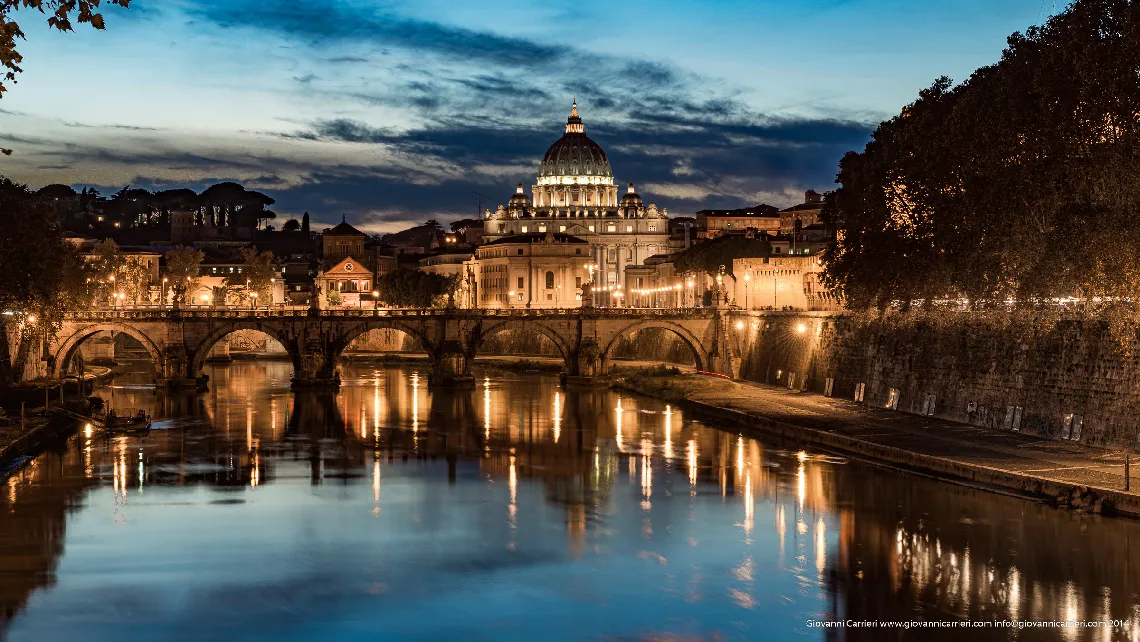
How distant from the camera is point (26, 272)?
1941 inches

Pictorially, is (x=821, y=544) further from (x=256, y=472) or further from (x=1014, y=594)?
(x=256, y=472)

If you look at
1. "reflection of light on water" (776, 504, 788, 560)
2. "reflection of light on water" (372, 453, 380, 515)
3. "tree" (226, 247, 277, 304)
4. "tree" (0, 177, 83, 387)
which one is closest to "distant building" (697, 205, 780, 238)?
"tree" (226, 247, 277, 304)

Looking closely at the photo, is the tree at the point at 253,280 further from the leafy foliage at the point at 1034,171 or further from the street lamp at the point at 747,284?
the leafy foliage at the point at 1034,171

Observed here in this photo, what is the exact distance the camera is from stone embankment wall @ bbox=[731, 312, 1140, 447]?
35719 mm

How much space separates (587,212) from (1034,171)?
15534cm

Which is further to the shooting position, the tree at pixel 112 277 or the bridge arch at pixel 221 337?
the tree at pixel 112 277

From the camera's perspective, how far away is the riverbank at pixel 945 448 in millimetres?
30391

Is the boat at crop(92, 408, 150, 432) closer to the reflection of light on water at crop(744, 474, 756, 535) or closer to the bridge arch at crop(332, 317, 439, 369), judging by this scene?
the bridge arch at crop(332, 317, 439, 369)

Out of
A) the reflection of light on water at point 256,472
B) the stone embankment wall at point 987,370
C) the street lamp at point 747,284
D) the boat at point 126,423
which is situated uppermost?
the street lamp at point 747,284

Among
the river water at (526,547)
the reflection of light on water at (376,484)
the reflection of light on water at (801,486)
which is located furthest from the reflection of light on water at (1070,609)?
the reflection of light on water at (376,484)

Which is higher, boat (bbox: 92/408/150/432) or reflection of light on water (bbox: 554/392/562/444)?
boat (bbox: 92/408/150/432)

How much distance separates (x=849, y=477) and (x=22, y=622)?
72.9 ft

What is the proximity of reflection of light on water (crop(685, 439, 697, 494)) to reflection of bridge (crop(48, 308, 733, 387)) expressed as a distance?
26.8m

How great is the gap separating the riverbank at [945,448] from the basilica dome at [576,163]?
136 m
